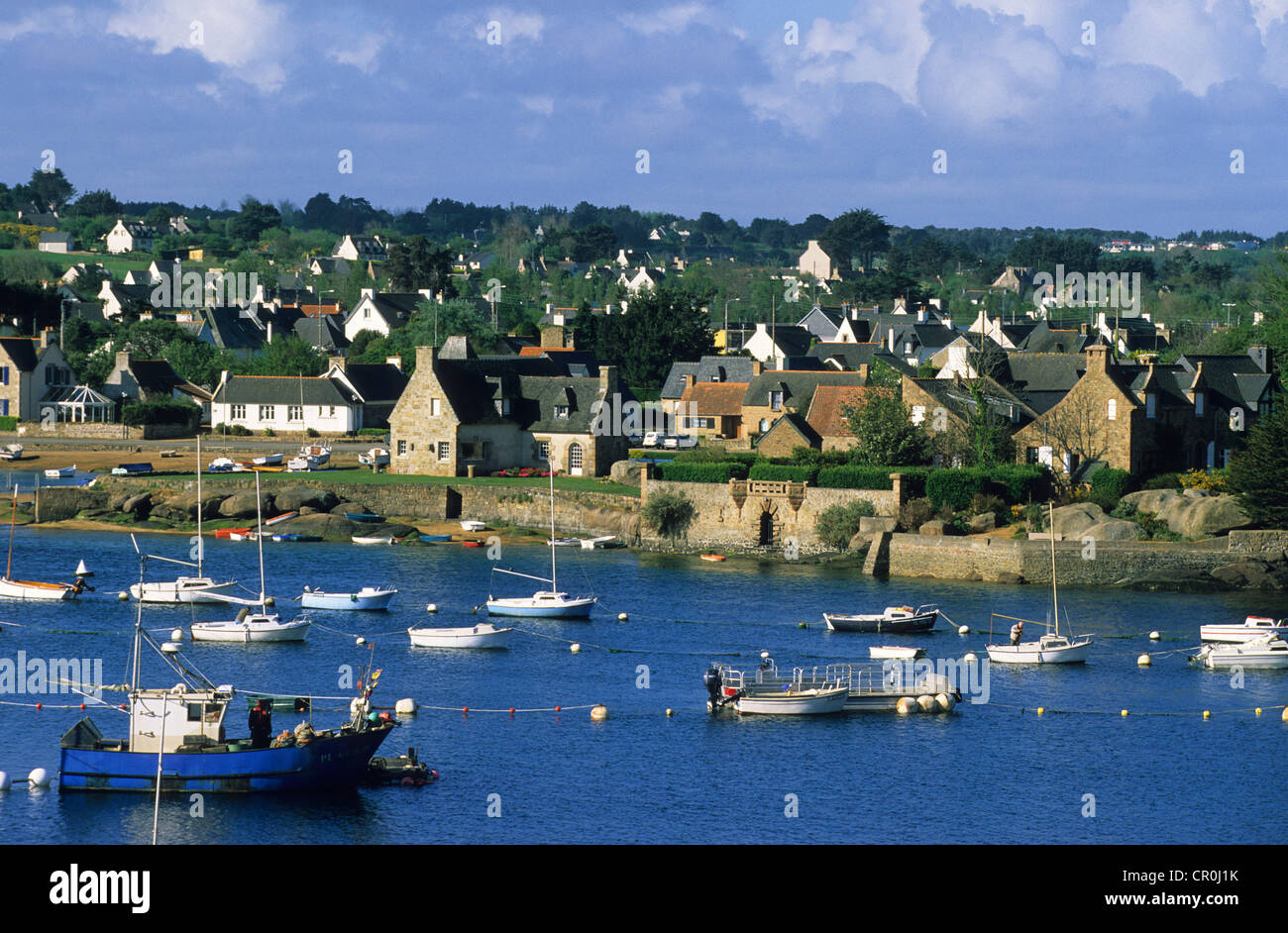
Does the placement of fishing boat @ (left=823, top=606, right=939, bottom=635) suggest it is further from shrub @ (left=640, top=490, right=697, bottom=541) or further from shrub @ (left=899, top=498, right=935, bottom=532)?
shrub @ (left=640, top=490, right=697, bottom=541)

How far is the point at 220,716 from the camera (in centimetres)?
4088

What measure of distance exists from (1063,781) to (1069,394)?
41318 millimetres

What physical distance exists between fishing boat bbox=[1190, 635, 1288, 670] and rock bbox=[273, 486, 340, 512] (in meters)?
45.6

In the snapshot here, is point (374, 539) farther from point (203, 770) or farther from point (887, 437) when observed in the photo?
point (203, 770)

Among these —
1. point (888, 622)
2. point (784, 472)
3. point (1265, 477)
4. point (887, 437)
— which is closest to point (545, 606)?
point (888, 622)

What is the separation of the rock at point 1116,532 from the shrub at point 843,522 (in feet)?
33.2

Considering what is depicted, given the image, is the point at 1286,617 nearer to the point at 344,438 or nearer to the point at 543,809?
the point at 543,809

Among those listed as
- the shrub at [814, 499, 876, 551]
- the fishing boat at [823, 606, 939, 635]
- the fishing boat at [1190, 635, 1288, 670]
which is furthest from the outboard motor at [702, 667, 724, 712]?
the shrub at [814, 499, 876, 551]

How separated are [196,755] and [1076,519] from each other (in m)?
45.3

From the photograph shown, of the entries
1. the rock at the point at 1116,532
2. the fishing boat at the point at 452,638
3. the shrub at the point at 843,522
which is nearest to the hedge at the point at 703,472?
the shrub at the point at 843,522

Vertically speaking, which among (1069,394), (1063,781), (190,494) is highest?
(1069,394)

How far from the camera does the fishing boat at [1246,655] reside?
56.0 m

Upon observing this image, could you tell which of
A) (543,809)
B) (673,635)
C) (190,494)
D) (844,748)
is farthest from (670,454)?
(543,809)
